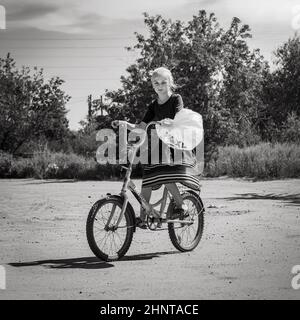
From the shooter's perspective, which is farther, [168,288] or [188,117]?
[188,117]

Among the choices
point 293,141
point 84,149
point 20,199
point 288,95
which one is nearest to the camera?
point 20,199

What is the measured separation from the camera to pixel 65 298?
509 centimetres

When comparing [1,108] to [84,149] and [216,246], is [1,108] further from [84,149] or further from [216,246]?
[216,246]

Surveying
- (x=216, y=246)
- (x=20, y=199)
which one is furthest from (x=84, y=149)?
(x=216, y=246)

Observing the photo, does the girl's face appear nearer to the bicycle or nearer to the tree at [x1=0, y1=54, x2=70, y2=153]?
the bicycle

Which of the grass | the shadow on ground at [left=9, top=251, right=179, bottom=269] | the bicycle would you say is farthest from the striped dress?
the grass

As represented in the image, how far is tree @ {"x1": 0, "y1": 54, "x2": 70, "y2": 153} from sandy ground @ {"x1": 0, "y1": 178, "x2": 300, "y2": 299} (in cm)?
2294

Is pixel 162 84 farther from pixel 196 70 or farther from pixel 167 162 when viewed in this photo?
pixel 196 70

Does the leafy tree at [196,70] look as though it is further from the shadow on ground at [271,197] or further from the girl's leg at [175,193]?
the girl's leg at [175,193]

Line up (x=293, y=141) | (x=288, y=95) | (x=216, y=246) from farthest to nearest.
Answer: (x=288, y=95), (x=293, y=141), (x=216, y=246)

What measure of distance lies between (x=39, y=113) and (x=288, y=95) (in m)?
21.2

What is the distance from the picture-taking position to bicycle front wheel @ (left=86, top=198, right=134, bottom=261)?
6.47 m

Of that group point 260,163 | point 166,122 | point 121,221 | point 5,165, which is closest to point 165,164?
point 166,122

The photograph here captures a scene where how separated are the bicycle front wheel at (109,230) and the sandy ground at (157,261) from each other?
0.46ft
